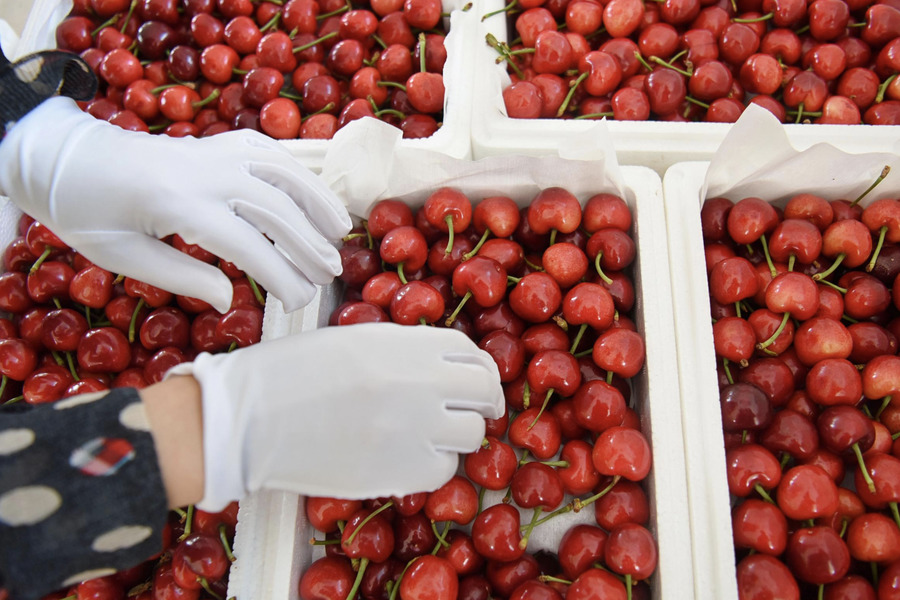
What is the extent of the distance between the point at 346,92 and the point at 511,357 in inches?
31.0

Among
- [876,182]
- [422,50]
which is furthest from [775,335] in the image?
[422,50]

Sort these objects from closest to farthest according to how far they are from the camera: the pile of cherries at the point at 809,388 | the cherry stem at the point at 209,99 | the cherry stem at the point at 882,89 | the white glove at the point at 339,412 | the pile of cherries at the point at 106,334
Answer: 1. the white glove at the point at 339,412
2. the pile of cherries at the point at 809,388
3. the pile of cherries at the point at 106,334
4. the cherry stem at the point at 882,89
5. the cherry stem at the point at 209,99

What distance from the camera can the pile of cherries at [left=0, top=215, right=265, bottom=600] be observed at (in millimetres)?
946

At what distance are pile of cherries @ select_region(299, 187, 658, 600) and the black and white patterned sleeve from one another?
46 centimetres

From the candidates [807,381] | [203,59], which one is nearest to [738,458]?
[807,381]

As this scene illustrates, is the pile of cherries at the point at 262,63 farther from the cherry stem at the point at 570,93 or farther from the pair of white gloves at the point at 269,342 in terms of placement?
the pair of white gloves at the point at 269,342

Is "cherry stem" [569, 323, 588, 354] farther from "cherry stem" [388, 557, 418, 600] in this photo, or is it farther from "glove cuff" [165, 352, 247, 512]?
"glove cuff" [165, 352, 247, 512]

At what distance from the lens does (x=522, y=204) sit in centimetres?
116

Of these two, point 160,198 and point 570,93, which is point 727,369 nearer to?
point 570,93

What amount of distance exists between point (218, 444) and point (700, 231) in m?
0.77

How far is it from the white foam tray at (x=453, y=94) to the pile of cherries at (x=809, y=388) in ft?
1.44

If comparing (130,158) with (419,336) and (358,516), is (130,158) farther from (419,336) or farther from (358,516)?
(358,516)

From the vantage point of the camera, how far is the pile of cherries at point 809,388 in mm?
833

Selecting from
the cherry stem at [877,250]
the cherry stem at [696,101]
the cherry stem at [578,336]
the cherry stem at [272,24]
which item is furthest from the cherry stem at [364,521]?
the cherry stem at [272,24]
